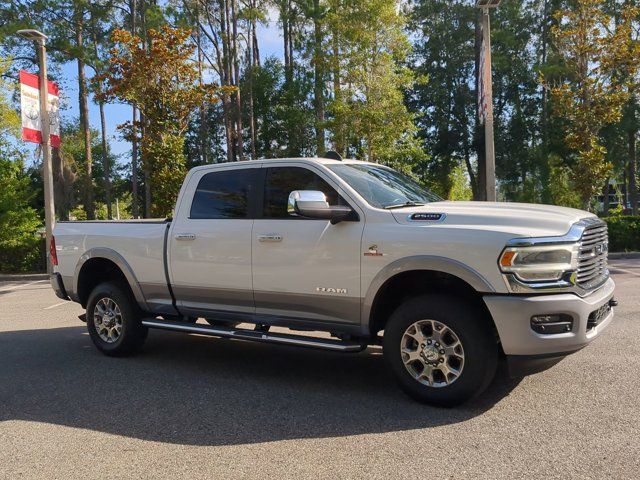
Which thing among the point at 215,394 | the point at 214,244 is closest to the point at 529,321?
the point at 215,394

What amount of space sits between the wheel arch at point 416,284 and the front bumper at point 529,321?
6.8 inches

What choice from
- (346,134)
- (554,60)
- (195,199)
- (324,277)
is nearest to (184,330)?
(195,199)

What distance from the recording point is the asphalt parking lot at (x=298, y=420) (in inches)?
136

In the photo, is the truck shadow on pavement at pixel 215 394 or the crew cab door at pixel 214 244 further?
the crew cab door at pixel 214 244

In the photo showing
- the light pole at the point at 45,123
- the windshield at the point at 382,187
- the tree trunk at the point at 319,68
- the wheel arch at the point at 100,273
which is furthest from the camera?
the tree trunk at the point at 319,68

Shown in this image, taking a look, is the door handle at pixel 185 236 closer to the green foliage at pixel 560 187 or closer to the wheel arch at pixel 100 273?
the wheel arch at pixel 100 273

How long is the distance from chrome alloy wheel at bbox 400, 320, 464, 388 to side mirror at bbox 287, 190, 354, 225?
109 centimetres

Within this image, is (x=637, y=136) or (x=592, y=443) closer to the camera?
(x=592, y=443)

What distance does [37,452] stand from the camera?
380 cm

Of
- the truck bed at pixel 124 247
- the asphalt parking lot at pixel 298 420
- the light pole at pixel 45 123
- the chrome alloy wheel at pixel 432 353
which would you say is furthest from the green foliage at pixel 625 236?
the light pole at pixel 45 123

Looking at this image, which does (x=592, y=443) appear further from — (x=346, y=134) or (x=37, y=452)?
(x=346, y=134)

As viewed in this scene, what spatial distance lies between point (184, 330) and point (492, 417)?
124 inches

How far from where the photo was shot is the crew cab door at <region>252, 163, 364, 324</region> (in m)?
4.73

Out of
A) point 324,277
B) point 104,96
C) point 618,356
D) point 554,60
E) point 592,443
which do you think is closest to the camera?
point 592,443
